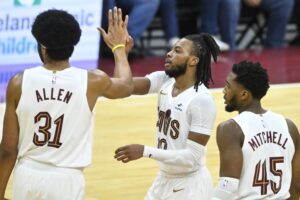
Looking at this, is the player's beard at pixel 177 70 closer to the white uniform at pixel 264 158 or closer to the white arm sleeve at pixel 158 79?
the white arm sleeve at pixel 158 79

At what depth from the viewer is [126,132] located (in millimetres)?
8539

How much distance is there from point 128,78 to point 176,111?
44 centimetres

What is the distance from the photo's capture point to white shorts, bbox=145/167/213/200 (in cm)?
541

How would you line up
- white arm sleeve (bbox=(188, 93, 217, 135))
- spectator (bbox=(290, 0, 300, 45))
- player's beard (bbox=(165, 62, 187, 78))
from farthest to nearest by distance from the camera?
spectator (bbox=(290, 0, 300, 45)) < player's beard (bbox=(165, 62, 187, 78)) < white arm sleeve (bbox=(188, 93, 217, 135))

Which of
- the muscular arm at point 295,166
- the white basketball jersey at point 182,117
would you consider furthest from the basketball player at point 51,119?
the muscular arm at point 295,166

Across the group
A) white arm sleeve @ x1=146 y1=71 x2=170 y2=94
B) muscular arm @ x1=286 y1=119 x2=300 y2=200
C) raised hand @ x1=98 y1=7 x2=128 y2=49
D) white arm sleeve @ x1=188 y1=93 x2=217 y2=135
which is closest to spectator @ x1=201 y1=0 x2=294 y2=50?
white arm sleeve @ x1=146 y1=71 x2=170 y2=94

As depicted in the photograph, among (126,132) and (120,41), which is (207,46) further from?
(126,132)

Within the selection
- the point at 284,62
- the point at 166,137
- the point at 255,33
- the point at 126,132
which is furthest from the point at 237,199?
the point at 255,33

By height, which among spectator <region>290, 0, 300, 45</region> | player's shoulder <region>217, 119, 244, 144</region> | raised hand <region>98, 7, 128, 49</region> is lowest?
spectator <region>290, 0, 300, 45</region>

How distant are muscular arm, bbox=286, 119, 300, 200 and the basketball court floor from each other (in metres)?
2.29

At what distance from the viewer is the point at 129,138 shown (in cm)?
835

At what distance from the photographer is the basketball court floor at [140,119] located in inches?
288

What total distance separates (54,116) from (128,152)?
0.51 metres

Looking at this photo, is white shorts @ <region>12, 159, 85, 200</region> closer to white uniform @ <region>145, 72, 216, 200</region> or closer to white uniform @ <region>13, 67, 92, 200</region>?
white uniform @ <region>13, 67, 92, 200</region>
